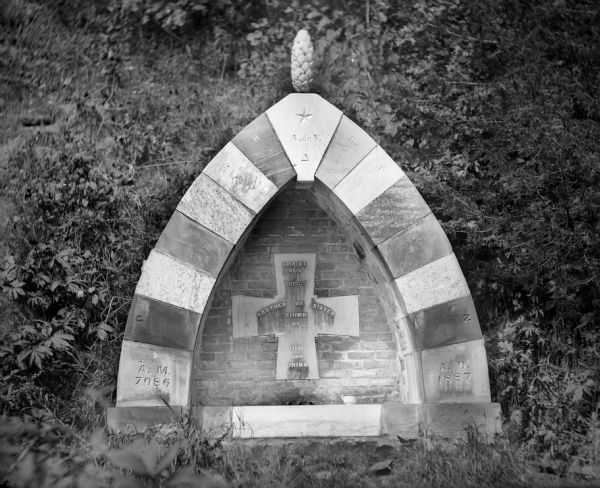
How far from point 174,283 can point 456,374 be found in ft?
6.53

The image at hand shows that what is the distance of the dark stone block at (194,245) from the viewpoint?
4.66 meters

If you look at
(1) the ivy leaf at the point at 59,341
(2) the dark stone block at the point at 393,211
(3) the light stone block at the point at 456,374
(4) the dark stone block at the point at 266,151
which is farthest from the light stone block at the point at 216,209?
(3) the light stone block at the point at 456,374

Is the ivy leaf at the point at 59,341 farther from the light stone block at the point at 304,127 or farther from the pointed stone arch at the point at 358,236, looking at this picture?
the light stone block at the point at 304,127

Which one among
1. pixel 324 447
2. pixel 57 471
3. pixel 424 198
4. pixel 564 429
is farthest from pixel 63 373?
pixel 564 429

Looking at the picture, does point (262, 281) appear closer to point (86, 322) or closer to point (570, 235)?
point (86, 322)

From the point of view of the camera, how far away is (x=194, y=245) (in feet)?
15.4

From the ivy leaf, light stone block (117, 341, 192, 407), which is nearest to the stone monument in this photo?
light stone block (117, 341, 192, 407)

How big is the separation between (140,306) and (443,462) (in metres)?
2.17

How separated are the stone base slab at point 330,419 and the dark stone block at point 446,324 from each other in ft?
1.41

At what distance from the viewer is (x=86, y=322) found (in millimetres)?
4934

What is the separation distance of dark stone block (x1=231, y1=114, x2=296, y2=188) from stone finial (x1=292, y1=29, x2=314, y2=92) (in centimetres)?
40

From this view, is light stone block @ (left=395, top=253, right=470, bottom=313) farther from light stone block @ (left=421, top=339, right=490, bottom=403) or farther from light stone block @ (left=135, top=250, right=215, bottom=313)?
light stone block @ (left=135, top=250, right=215, bottom=313)

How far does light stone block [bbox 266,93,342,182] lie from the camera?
486 centimetres

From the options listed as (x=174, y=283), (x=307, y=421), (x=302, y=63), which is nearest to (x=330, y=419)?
(x=307, y=421)
